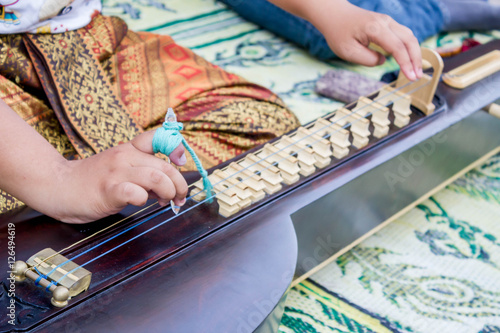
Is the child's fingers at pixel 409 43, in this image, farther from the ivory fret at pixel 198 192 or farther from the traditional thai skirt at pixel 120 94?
the ivory fret at pixel 198 192

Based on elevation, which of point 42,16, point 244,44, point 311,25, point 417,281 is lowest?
point 417,281

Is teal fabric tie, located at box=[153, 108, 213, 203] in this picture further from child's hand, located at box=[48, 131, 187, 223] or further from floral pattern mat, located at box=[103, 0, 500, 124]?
floral pattern mat, located at box=[103, 0, 500, 124]

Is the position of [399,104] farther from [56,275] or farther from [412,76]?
[56,275]

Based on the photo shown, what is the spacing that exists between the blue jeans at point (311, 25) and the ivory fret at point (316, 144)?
0.83m

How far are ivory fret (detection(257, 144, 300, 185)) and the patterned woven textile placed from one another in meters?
0.28

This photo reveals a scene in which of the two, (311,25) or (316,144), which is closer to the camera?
(316,144)

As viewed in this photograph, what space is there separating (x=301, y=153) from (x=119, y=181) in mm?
353

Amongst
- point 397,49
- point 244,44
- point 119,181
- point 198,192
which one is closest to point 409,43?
point 397,49

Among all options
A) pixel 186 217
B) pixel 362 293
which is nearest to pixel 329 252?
pixel 362 293

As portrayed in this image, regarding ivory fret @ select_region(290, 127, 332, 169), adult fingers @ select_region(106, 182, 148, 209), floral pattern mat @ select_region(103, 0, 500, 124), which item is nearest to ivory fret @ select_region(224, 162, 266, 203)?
ivory fret @ select_region(290, 127, 332, 169)

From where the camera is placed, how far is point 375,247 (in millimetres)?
1155

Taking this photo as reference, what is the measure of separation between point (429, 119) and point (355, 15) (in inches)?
10.1

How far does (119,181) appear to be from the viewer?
0.68 meters

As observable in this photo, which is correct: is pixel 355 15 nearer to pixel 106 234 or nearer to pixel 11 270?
pixel 106 234
